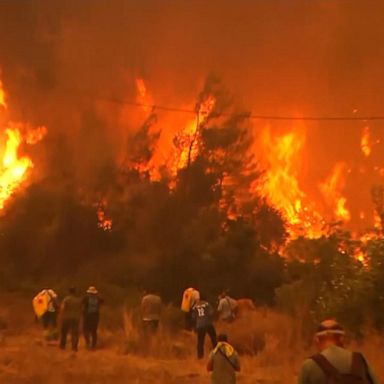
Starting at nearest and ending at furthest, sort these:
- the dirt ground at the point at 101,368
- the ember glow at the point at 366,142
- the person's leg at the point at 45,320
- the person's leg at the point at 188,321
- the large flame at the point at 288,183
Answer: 1. the dirt ground at the point at 101,368
2. the person's leg at the point at 188,321
3. the person's leg at the point at 45,320
4. the large flame at the point at 288,183
5. the ember glow at the point at 366,142

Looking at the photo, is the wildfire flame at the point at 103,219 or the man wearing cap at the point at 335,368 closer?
the man wearing cap at the point at 335,368

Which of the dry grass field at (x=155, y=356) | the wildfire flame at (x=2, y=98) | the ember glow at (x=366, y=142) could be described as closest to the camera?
the dry grass field at (x=155, y=356)

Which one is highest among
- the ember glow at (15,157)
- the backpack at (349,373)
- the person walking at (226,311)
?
the ember glow at (15,157)

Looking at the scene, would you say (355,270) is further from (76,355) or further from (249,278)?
(249,278)

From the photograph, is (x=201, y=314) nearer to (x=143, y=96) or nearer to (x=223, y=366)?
(x=223, y=366)

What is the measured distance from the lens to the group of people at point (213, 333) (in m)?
3.76

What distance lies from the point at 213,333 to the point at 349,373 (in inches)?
360

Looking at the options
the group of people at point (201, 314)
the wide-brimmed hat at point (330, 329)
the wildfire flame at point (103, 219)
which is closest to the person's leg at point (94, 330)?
the group of people at point (201, 314)

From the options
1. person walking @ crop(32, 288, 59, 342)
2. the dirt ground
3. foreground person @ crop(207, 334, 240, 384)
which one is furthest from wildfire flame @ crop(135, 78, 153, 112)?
foreground person @ crop(207, 334, 240, 384)

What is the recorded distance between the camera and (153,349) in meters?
13.1

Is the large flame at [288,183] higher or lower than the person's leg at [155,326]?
higher

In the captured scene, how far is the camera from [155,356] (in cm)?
1274

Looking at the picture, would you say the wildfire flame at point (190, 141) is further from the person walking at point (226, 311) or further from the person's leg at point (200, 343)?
the person's leg at point (200, 343)

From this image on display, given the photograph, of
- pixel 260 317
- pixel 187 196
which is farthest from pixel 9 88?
pixel 260 317
